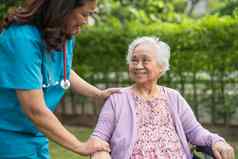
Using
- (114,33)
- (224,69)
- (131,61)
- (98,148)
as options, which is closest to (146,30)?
(114,33)

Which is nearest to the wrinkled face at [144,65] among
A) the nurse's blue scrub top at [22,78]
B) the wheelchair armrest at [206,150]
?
the wheelchair armrest at [206,150]

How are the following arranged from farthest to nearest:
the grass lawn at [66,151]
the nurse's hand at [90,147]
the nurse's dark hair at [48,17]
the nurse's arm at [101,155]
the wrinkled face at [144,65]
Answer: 1. the grass lawn at [66,151]
2. the wrinkled face at [144,65]
3. the nurse's arm at [101,155]
4. the nurse's hand at [90,147]
5. the nurse's dark hair at [48,17]

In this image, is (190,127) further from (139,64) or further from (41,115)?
(41,115)

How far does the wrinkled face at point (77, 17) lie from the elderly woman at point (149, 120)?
3.88ft

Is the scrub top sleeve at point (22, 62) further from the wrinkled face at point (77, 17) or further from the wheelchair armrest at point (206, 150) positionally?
the wheelchair armrest at point (206, 150)

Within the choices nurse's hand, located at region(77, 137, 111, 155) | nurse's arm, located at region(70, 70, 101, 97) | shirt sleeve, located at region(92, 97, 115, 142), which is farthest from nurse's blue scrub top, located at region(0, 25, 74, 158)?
shirt sleeve, located at region(92, 97, 115, 142)

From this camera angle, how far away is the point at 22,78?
9.53ft

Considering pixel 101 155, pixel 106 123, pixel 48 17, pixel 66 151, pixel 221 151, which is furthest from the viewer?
pixel 66 151

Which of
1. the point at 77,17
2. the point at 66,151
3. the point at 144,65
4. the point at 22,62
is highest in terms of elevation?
the point at 77,17

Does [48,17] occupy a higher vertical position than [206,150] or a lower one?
higher

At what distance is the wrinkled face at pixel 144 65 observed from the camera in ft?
13.5

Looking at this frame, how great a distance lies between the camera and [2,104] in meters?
3.06

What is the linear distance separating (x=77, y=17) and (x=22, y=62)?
0.30 metres

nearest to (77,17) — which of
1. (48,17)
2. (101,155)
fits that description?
(48,17)
